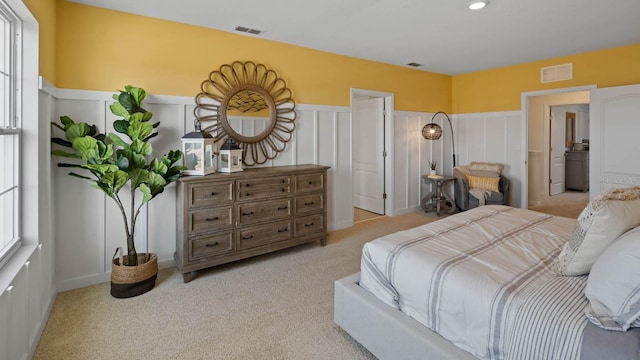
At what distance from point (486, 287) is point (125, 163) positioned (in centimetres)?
268

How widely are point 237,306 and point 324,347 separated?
33.8 inches

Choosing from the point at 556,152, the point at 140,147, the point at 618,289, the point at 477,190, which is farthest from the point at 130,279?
the point at 556,152

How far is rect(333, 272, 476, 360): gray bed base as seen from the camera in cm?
156

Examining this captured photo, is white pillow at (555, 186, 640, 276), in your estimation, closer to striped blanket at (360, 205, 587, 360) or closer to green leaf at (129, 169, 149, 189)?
striped blanket at (360, 205, 587, 360)

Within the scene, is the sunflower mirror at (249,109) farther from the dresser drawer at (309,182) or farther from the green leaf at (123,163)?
the green leaf at (123,163)

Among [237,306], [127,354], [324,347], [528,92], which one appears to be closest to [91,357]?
[127,354]

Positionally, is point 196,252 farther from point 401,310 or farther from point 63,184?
point 401,310

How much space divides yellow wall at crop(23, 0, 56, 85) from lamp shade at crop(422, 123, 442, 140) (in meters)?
4.93

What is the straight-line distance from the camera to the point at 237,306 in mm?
2572

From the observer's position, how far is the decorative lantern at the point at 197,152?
3074 mm

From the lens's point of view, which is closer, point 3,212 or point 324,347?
point 3,212

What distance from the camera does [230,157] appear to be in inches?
128

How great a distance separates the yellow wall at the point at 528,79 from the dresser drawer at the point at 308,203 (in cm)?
377

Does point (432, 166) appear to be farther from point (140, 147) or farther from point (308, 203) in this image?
point (140, 147)
